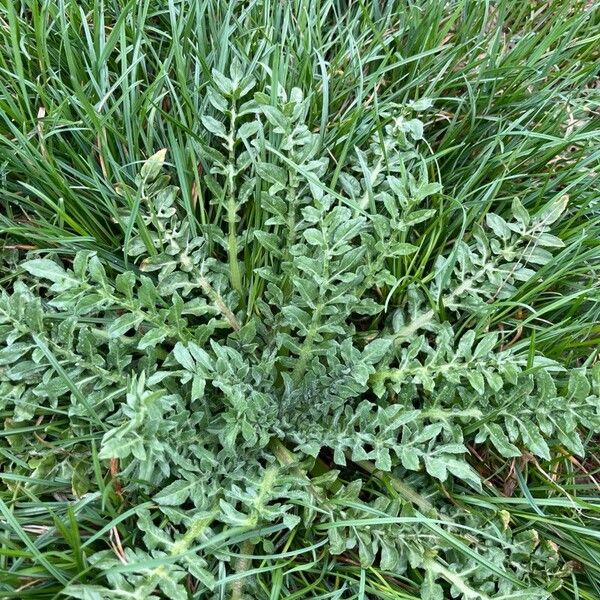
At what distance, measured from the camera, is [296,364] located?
196 cm

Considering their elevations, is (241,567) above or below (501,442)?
below

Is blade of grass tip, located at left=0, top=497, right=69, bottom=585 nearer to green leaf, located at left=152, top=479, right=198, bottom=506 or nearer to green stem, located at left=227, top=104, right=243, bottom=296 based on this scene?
green leaf, located at left=152, top=479, right=198, bottom=506

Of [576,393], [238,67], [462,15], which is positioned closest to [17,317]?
[238,67]

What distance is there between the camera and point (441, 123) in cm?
244

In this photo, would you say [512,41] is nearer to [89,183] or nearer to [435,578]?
[89,183]

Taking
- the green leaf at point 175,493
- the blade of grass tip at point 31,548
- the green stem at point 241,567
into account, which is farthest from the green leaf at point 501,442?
the blade of grass tip at point 31,548

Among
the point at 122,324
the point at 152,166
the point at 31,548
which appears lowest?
the point at 31,548

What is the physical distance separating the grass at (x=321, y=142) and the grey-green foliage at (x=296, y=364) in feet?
0.22

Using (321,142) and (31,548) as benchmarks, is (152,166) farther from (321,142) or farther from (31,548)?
(31,548)

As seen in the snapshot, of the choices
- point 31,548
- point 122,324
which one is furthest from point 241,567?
point 122,324

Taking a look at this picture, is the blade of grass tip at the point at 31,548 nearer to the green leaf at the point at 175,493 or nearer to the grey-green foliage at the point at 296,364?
the grey-green foliage at the point at 296,364

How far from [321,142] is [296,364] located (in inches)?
28.8

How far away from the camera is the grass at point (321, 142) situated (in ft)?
6.13

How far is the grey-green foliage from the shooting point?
1.76m
